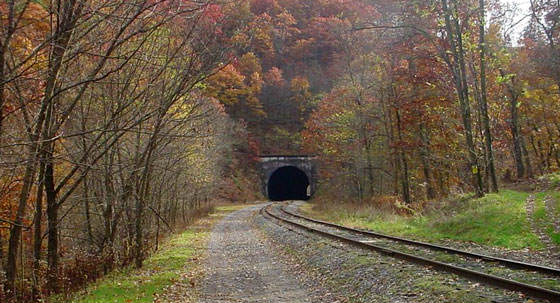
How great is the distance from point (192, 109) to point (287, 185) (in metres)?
56.5

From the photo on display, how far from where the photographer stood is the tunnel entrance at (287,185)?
2510 inches

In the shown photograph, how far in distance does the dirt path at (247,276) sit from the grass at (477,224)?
4609 mm

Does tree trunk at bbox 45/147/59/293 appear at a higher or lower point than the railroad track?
higher

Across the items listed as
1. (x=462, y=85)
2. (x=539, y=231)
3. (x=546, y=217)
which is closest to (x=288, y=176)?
(x=462, y=85)

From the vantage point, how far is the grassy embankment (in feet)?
28.8

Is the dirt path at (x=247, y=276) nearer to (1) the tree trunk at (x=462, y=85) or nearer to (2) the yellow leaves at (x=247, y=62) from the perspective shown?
(2) the yellow leaves at (x=247, y=62)

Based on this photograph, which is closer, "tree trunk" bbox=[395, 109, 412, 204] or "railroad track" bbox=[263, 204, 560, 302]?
"railroad track" bbox=[263, 204, 560, 302]

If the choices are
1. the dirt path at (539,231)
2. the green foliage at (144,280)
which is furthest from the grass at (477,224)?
the green foliage at (144,280)

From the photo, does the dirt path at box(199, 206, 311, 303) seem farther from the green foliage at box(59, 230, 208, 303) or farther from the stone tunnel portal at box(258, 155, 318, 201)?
the stone tunnel portal at box(258, 155, 318, 201)

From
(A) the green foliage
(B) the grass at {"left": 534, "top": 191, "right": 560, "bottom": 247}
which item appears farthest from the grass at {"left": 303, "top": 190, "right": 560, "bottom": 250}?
(A) the green foliage

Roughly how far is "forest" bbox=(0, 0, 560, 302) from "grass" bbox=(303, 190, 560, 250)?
5.02 ft

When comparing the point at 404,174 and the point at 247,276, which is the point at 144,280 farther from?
the point at 404,174

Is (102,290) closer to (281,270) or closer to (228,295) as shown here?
(228,295)

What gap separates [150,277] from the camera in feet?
35.3
